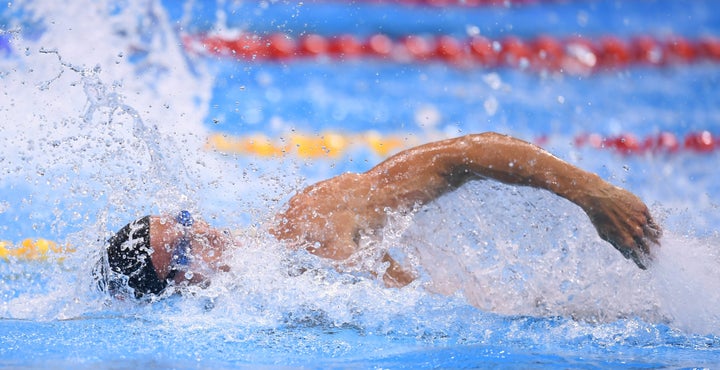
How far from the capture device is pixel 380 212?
170cm

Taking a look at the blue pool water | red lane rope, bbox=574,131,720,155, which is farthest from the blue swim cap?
red lane rope, bbox=574,131,720,155

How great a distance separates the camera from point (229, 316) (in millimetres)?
1692

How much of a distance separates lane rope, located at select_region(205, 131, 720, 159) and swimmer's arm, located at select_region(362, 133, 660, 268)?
2.01 meters

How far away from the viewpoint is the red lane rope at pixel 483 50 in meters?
3.46

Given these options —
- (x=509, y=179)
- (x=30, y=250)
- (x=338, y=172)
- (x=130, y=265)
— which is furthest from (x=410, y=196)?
(x=30, y=250)

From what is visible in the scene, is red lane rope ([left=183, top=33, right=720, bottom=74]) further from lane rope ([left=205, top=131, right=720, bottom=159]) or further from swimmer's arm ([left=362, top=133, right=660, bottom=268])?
swimmer's arm ([left=362, top=133, right=660, bottom=268])

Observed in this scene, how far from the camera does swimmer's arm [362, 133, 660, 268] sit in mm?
1541

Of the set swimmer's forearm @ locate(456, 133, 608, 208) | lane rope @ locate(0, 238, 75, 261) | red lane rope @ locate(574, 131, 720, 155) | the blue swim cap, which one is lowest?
the blue swim cap

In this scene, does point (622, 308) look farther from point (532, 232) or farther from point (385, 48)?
point (385, 48)

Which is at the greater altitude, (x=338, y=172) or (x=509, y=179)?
(x=338, y=172)

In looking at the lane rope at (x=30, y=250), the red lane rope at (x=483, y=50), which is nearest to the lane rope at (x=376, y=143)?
the red lane rope at (x=483, y=50)

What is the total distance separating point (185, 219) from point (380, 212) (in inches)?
17.8

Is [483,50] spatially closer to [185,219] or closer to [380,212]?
[380,212]

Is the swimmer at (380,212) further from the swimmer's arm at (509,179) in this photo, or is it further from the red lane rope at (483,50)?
the red lane rope at (483,50)
